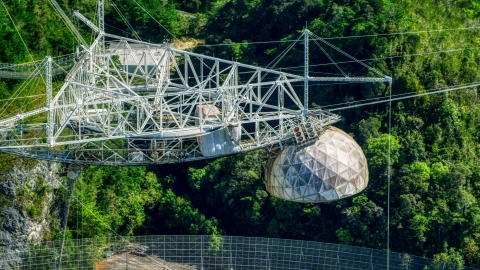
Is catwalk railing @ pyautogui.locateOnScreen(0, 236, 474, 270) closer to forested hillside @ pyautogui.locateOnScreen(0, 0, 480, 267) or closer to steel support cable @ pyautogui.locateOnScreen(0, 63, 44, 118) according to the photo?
forested hillside @ pyautogui.locateOnScreen(0, 0, 480, 267)

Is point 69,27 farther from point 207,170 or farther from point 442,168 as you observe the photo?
point 442,168

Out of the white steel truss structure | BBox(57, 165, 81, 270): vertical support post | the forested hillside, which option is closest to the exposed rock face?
BBox(57, 165, 81, 270): vertical support post

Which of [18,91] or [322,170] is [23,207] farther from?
[322,170]

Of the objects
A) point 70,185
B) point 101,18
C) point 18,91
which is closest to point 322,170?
point 70,185

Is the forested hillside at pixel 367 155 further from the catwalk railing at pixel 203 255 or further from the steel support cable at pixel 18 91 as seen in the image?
the catwalk railing at pixel 203 255

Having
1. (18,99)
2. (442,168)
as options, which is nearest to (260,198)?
(442,168)
